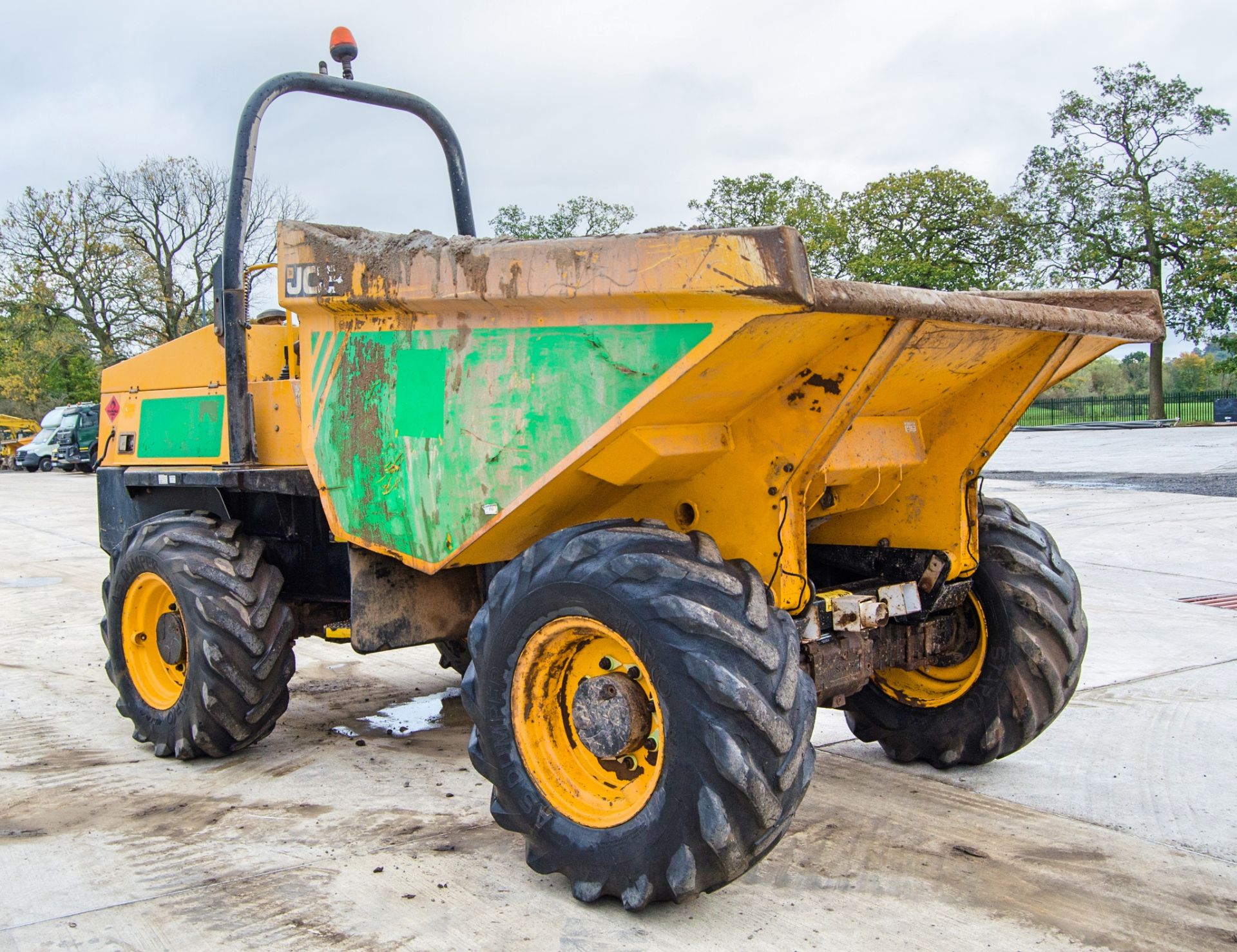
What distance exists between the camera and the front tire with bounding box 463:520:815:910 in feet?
9.76

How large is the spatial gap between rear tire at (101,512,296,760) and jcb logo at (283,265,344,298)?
1236 millimetres

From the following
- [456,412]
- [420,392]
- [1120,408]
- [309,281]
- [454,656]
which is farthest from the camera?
[1120,408]

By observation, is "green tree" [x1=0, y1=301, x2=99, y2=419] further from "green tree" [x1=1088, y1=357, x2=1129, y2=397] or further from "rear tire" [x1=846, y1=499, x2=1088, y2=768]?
"green tree" [x1=1088, y1=357, x2=1129, y2=397]

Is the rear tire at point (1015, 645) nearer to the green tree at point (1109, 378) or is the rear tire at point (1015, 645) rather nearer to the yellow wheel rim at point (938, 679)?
the yellow wheel rim at point (938, 679)

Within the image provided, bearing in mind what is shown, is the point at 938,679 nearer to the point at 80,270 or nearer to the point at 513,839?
the point at 513,839

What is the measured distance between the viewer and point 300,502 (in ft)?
16.3

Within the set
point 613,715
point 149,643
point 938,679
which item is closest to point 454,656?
point 149,643

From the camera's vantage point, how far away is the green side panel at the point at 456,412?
315 centimetres

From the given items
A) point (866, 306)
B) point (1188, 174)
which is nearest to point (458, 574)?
point (866, 306)

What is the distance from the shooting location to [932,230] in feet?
125

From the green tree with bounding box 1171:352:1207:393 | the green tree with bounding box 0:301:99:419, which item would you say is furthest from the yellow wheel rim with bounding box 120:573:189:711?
the green tree with bounding box 1171:352:1207:393

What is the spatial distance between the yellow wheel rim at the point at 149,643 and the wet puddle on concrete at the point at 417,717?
796 millimetres

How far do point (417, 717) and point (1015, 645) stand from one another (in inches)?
117

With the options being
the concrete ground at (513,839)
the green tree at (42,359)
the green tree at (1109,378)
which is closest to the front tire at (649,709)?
the concrete ground at (513,839)
